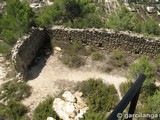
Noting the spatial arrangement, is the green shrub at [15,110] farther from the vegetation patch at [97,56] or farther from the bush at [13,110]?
the vegetation patch at [97,56]

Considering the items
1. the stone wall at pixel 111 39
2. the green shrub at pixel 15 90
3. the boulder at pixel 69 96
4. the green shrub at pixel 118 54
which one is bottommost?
the boulder at pixel 69 96

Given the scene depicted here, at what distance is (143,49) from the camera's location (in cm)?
1439

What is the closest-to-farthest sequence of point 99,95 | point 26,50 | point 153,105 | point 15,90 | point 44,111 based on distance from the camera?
point 153,105 < point 44,111 < point 99,95 < point 15,90 < point 26,50

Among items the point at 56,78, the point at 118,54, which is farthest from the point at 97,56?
the point at 56,78

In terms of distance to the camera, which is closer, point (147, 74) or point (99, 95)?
point (147, 74)

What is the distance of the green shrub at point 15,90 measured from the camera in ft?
39.3

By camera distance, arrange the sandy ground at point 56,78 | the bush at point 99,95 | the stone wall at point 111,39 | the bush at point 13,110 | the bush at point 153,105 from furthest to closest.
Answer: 1. the stone wall at point 111,39
2. the sandy ground at point 56,78
3. the bush at point 99,95
4. the bush at point 13,110
5. the bush at point 153,105

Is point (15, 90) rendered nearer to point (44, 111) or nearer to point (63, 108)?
point (44, 111)

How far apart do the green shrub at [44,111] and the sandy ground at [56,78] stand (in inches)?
23.2

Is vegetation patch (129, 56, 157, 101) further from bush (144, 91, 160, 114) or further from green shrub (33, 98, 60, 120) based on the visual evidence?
green shrub (33, 98, 60, 120)

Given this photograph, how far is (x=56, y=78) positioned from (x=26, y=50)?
238 cm

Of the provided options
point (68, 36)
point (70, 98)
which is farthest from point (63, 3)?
point (70, 98)

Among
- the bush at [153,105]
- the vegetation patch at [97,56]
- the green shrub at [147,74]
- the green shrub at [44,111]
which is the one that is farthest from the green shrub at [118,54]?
the green shrub at [44,111]

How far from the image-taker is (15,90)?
12.3 m
